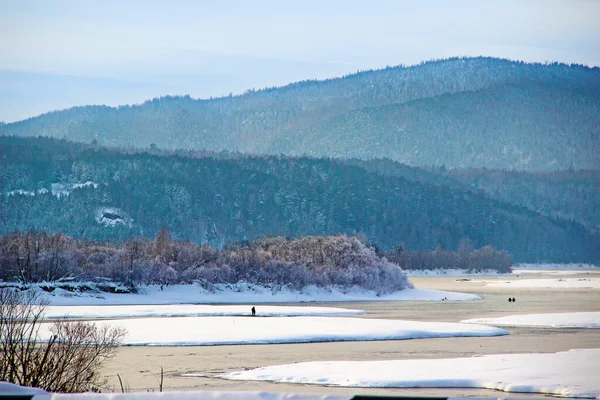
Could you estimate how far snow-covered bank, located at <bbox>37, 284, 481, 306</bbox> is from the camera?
92.2 meters

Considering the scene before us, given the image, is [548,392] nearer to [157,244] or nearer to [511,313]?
[511,313]

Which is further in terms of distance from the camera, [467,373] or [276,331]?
[276,331]

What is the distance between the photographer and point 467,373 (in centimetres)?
3148

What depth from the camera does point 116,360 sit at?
3831cm

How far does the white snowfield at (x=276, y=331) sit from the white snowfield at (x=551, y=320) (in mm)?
4329

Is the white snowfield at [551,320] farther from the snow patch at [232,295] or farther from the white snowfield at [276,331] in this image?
the snow patch at [232,295]

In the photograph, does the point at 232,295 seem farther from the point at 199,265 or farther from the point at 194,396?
the point at 194,396

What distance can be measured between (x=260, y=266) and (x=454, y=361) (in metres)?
79.7

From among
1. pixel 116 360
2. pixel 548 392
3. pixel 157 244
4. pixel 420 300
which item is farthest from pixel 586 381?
pixel 157 244

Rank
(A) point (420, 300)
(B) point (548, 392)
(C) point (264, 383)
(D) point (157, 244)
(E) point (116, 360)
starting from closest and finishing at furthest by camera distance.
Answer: (B) point (548, 392)
(C) point (264, 383)
(E) point (116, 360)
(A) point (420, 300)
(D) point (157, 244)

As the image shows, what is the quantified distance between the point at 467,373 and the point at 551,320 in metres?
29.9

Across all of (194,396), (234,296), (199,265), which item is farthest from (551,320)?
(199,265)

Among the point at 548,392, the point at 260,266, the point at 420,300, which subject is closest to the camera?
the point at 548,392

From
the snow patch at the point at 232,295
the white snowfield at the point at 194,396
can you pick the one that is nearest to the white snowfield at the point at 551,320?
the snow patch at the point at 232,295
